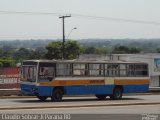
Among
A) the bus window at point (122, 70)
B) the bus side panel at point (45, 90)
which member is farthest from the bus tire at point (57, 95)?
the bus window at point (122, 70)

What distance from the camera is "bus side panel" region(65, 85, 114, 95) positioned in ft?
109

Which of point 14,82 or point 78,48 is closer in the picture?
point 14,82

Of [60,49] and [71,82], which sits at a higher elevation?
[60,49]

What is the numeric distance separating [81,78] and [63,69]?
5.28 ft

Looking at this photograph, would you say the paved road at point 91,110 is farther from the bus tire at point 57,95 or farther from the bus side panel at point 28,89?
the bus tire at point 57,95

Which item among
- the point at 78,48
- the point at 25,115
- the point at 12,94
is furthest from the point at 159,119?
the point at 78,48

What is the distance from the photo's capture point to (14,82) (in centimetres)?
4178

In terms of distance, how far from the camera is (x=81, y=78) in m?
33.5

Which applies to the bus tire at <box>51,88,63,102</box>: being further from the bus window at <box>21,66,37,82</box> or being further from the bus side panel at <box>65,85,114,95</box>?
the bus window at <box>21,66,37,82</box>

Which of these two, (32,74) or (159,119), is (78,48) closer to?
(32,74)

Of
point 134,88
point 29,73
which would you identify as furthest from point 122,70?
point 29,73

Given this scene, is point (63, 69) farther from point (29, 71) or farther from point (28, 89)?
point (28, 89)

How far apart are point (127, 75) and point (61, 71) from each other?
5998 mm

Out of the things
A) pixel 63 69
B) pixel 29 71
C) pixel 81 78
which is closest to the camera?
pixel 29 71
